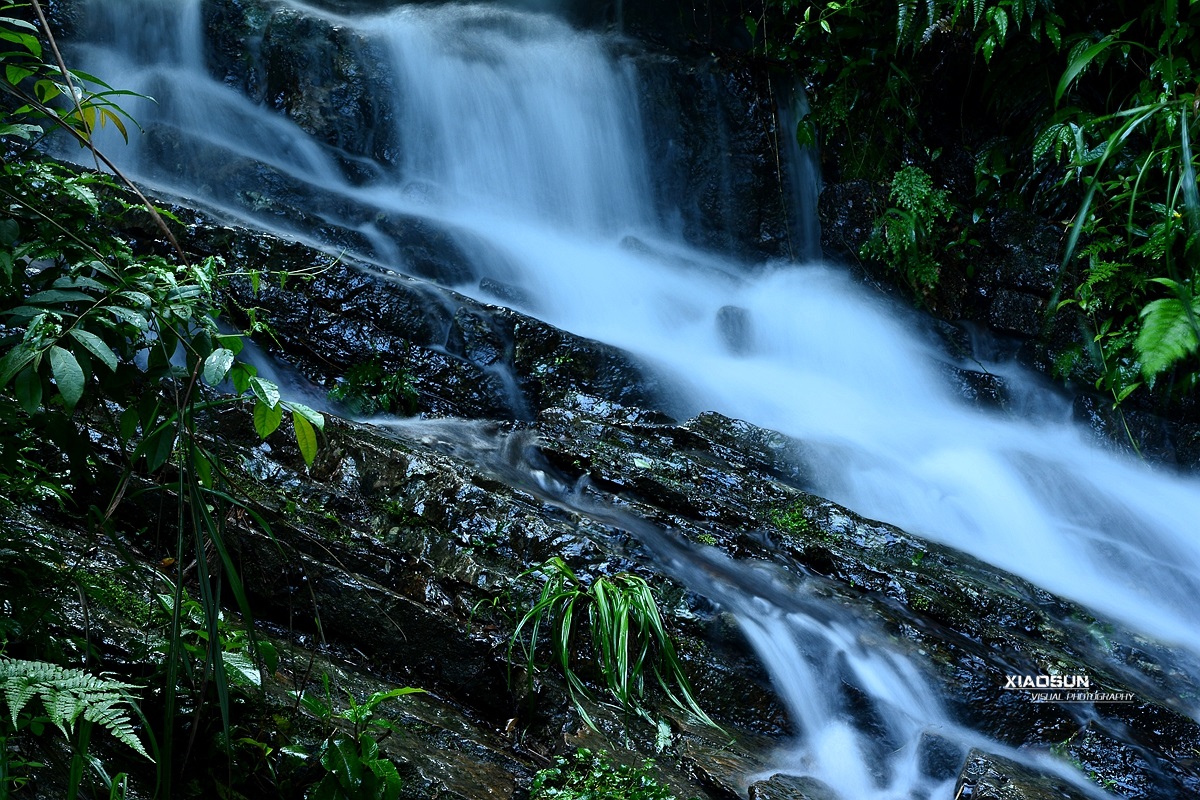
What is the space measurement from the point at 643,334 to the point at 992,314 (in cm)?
279

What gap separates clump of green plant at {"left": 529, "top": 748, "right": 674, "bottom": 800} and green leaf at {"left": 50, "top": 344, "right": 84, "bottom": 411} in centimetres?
163

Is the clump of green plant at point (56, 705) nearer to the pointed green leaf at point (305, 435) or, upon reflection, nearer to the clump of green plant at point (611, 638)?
the pointed green leaf at point (305, 435)

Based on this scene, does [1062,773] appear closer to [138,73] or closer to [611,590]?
[611,590]

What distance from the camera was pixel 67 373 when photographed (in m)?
1.30

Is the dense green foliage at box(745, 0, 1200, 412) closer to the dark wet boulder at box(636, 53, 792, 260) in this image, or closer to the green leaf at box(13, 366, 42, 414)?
the dark wet boulder at box(636, 53, 792, 260)

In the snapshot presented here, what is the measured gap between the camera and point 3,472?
1.92 meters

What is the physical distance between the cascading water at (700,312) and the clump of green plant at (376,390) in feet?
5.01

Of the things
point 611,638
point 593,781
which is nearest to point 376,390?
point 611,638

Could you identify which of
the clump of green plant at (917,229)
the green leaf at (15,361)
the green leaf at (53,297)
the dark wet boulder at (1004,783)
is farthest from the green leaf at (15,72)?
the clump of green plant at (917,229)

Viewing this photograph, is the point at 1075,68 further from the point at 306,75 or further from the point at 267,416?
the point at 306,75

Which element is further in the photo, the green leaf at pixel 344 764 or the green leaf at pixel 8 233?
the green leaf at pixel 344 764

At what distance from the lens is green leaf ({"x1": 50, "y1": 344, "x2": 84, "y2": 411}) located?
1.27 m

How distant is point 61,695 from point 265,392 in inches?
23.7

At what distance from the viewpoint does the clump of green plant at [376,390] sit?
194 inches
